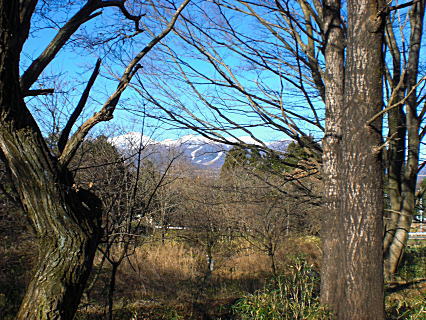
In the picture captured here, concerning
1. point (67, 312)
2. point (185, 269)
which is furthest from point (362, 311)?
point (185, 269)

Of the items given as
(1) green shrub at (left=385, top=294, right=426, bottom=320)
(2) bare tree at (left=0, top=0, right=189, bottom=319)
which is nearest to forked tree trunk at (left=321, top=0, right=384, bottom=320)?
(1) green shrub at (left=385, top=294, right=426, bottom=320)

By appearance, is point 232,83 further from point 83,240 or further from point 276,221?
point 276,221

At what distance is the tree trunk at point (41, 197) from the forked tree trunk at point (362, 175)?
7.78 feet

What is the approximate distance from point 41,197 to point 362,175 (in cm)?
267

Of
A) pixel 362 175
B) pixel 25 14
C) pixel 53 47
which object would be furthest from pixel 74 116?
pixel 362 175

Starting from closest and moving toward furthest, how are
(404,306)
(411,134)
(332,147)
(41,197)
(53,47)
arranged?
(41,197)
(53,47)
(332,147)
(404,306)
(411,134)

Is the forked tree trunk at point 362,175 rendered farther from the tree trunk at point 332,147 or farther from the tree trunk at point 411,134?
the tree trunk at point 411,134

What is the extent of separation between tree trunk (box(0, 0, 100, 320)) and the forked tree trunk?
2.37 metres

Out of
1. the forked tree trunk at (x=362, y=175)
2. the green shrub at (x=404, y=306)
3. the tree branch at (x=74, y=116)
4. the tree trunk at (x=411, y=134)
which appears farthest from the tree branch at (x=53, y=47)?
the tree trunk at (x=411, y=134)

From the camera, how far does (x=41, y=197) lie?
6.64 feet

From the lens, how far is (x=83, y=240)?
6.75ft

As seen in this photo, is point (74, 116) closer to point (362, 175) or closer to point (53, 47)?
point (53, 47)

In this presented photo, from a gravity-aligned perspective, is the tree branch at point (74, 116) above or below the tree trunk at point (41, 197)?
above

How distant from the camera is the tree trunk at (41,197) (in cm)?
197
